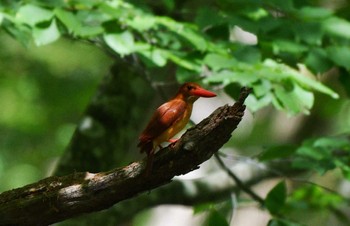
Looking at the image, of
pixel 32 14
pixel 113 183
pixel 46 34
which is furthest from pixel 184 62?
pixel 113 183

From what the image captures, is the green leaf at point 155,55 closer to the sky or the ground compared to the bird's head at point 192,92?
closer to the ground

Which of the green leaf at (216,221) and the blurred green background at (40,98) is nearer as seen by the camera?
the green leaf at (216,221)

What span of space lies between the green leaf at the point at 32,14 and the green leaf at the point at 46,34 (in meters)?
0.05

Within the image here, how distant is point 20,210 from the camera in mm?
3221

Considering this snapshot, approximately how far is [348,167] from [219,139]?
231 centimetres

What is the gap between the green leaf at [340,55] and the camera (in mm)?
4664

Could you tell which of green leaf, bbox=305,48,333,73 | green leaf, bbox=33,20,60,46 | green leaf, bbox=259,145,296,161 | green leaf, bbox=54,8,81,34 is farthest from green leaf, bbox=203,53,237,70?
green leaf, bbox=33,20,60,46

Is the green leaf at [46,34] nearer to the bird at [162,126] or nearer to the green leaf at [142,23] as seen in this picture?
the green leaf at [142,23]

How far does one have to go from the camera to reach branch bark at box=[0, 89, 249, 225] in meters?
2.79

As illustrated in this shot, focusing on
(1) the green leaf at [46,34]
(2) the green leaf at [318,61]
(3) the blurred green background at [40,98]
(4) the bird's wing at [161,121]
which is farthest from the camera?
(3) the blurred green background at [40,98]

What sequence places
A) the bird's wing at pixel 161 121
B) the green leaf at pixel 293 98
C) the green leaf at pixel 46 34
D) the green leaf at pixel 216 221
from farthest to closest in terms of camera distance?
the green leaf at pixel 293 98 → the green leaf at pixel 46 34 → the green leaf at pixel 216 221 → the bird's wing at pixel 161 121

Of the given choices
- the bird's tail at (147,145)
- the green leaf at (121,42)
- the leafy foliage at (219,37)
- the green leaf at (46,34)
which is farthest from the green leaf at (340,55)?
the bird's tail at (147,145)

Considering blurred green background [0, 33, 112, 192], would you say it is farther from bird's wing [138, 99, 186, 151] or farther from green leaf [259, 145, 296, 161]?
bird's wing [138, 99, 186, 151]

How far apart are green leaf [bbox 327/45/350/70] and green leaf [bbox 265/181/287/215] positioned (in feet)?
2.86
